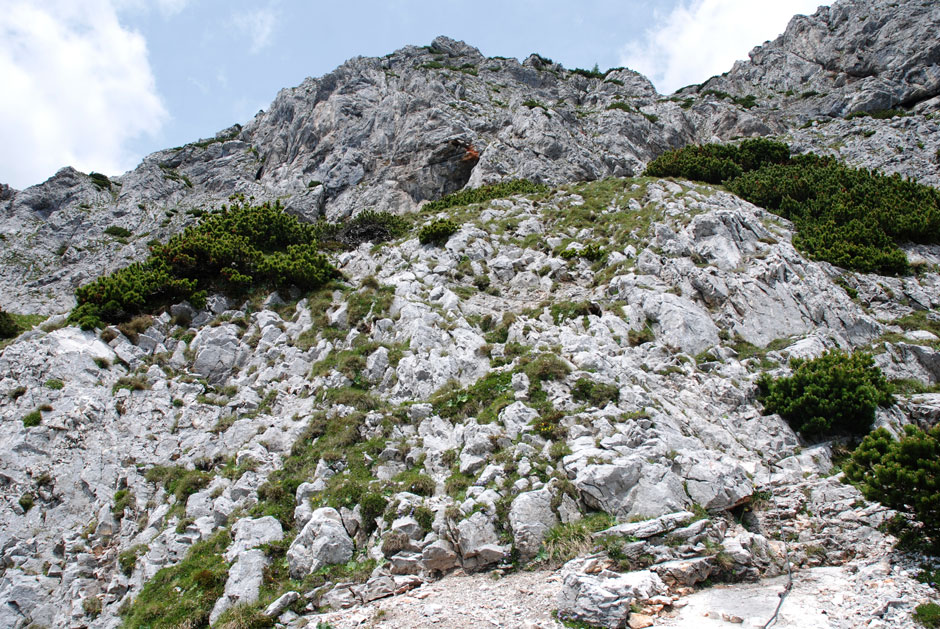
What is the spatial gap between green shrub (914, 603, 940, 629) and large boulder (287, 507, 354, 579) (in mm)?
12665

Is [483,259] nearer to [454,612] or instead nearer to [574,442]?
[574,442]

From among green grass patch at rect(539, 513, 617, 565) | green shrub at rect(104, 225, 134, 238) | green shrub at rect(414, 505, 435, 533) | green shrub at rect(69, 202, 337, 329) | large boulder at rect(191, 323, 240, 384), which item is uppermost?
green shrub at rect(104, 225, 134, 238)

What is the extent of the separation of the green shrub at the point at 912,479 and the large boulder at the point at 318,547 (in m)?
13.7

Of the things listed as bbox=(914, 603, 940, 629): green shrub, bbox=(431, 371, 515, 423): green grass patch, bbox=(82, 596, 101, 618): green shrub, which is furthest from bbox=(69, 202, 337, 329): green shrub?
bbox=(914, 603, 940, 629): green shrub

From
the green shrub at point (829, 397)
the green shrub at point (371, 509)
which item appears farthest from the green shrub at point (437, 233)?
the green shrub at point (829, 397)

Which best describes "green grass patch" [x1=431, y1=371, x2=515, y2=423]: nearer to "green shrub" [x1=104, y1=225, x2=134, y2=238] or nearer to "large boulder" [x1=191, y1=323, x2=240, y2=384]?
"large boulder" [x1=191, y1=323, x2=240, y2=384]

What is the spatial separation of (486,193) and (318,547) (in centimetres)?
3464

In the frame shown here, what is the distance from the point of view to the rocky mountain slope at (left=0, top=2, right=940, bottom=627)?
39.0 ft

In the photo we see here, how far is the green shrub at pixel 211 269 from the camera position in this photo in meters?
23.8

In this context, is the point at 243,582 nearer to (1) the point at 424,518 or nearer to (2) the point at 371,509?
(2) the point at 371,509

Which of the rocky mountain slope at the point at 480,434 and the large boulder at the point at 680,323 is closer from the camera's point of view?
the rocky mountain slope at the point at 480,434

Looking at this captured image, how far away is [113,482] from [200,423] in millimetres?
3443

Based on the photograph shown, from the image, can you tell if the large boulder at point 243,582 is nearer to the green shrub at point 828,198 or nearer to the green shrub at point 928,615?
the green shrub at point 928,615

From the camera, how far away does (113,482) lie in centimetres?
1764
